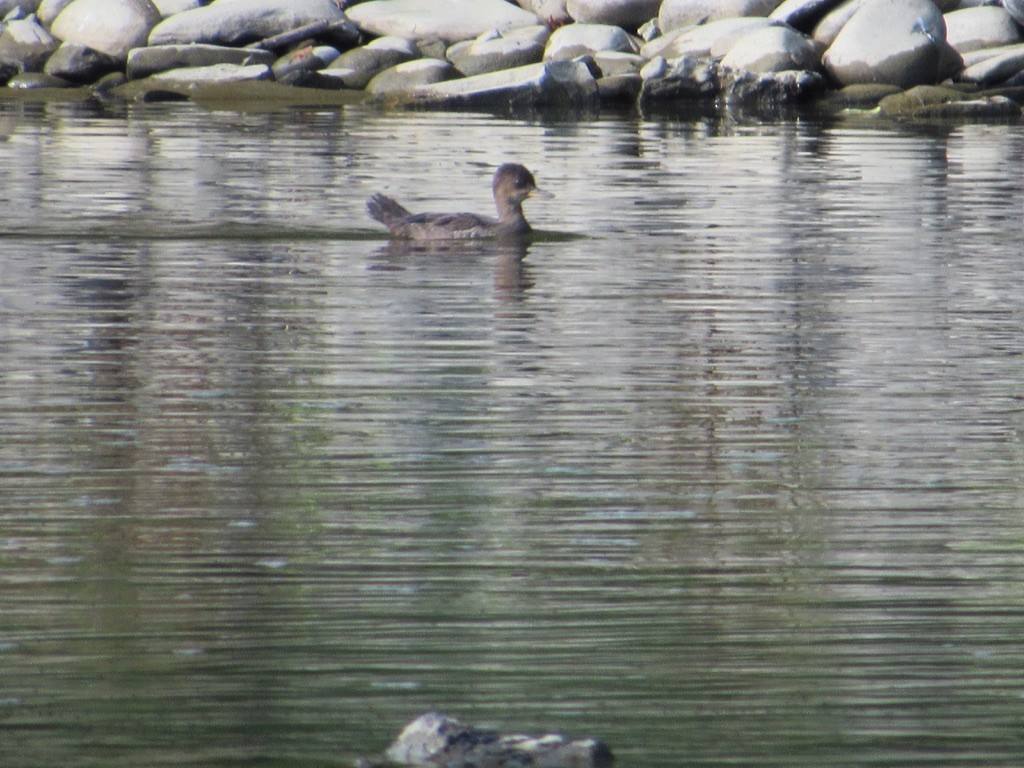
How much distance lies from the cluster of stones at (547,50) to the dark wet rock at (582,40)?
0.11 ft

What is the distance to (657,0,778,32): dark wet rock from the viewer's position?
34.0 metres

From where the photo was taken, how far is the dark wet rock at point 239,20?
34.4 metres

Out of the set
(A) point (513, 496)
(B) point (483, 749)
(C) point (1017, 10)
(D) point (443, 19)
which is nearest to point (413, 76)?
(D) point (443, 19)

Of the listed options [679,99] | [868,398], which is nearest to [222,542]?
[868,398]

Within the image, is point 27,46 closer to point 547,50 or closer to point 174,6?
point 174,6

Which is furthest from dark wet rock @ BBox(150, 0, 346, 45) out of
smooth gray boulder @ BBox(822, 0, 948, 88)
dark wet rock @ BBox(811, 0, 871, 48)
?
smooth gray boulder @ BBox(822, 0, 948, 88)

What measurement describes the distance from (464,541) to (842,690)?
1.57 meters

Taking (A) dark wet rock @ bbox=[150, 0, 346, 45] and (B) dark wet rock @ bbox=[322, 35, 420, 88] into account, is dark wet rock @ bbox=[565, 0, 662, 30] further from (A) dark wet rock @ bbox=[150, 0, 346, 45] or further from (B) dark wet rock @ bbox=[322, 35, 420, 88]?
(A) dark wet rock @ bbox=[150, 0, 346, 45]

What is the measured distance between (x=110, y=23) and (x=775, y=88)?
37.6ft

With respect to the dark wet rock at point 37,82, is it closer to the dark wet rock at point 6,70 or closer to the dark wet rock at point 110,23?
the dark wet rock at point 6,70

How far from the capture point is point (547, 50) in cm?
3369

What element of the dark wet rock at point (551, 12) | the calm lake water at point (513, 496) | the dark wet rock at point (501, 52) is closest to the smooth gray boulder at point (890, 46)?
the dark wet rock at point (501, 52)

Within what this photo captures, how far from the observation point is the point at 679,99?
1262 inches

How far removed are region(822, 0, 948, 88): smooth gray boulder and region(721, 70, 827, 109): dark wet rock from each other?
20.2 inches
